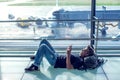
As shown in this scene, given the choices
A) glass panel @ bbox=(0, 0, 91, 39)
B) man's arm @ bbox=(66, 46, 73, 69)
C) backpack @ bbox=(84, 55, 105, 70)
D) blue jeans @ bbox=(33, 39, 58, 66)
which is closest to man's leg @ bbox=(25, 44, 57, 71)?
blue jeans @ bbox=(33, 39, 58, 66)

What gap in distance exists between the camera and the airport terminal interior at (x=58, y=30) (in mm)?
3420

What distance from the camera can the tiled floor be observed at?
2.97 m

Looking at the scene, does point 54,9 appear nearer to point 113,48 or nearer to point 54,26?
point 54,26

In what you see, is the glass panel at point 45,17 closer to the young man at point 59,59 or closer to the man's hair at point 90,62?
the young man at point 59,59

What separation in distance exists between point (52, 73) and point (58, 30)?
1092 millimetres

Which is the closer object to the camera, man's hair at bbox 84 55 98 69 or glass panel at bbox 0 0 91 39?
man's hair at bbox 84 55 98 69

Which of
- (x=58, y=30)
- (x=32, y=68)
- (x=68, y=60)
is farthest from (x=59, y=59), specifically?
(x=58, y=30)

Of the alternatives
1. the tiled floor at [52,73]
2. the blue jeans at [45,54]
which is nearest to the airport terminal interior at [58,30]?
the tiled floor at [52,73]

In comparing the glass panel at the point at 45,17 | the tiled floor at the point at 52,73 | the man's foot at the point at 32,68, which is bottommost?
the tiled floor at the point at 52,73

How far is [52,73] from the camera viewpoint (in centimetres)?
311

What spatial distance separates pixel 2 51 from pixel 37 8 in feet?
3.29

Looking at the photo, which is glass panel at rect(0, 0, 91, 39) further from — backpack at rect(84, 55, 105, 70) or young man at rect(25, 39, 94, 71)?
backpack at rect(84, 55, 105, 70)

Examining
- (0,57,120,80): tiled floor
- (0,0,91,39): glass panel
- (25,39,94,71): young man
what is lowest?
(0,57,120,80): tiled floor

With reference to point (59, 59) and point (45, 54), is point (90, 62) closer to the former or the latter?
point (59, 59)
